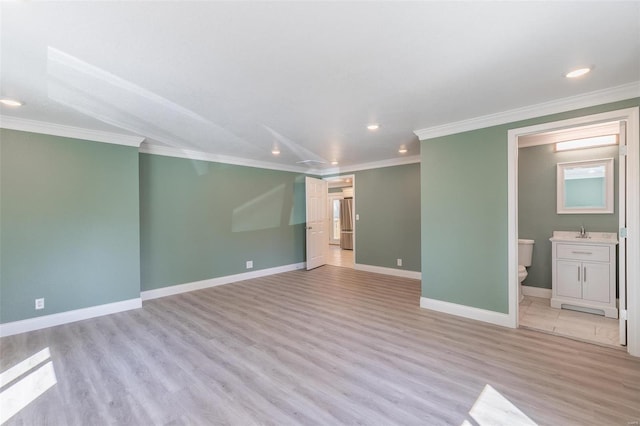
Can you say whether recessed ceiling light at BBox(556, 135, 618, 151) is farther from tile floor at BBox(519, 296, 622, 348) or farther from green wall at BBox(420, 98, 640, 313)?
tile floor at BBox(519, 296, 622, 348)

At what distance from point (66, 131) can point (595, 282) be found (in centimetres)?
693

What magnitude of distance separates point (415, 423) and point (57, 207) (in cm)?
444

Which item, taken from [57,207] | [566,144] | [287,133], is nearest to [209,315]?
Result: [57,207]

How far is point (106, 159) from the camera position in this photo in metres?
3.74

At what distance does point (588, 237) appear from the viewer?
3752 millimetres

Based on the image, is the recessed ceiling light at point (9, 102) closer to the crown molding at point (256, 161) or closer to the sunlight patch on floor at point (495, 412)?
the crown molding at point (256, 161)

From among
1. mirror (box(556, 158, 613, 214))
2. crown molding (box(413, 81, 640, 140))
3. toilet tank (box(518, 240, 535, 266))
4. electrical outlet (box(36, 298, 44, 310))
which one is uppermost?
crown molding (box(413, 81, 640, 140))

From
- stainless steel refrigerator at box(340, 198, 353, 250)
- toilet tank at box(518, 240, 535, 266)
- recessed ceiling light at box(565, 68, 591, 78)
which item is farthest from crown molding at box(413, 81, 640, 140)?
stainless steel refrigerator at box(340, 198, 353, 250)

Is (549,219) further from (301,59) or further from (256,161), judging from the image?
(256,161)

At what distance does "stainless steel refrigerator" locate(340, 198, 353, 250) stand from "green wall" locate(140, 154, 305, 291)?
12.2ft

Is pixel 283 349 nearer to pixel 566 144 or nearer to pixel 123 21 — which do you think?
pixel 123 21

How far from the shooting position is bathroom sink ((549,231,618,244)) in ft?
11.5

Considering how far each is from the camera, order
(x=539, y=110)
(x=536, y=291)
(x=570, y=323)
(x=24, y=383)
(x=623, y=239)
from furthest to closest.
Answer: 1. (x=536, y=291)
2. (x=570, y=323)
3. (x=539, y=110)
4. (x=623, y=239)
5. (x=24, y=383)

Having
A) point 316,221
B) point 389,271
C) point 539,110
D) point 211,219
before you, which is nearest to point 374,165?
point 316,221
